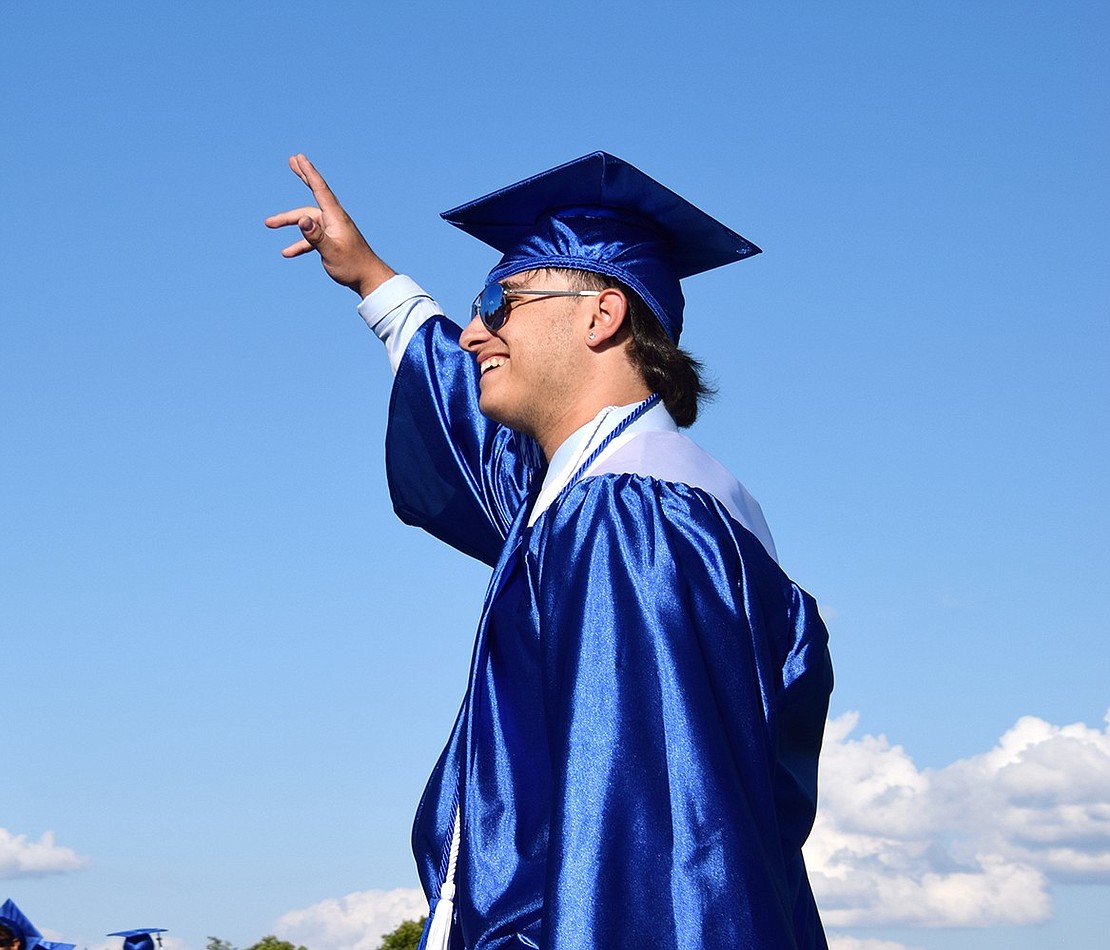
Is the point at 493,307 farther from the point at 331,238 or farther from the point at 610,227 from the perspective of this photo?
the point at 331,238

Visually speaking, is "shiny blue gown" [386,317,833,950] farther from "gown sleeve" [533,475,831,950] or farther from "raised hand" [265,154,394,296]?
"raised hand" [265,154,394,296]

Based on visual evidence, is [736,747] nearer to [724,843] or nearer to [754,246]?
[724,843]

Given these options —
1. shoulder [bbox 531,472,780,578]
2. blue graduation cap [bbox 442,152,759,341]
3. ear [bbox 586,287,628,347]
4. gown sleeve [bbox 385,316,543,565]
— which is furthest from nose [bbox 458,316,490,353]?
shoulder [bbox 531,472,780,578]

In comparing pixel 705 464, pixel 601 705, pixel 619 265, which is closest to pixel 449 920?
pixel 601 705

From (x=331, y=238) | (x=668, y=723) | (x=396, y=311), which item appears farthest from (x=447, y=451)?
(x=668, y=723)

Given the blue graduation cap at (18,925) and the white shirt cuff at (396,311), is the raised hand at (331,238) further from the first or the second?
the blue graduation cap at (18,925)

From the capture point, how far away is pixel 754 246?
3.63 meters

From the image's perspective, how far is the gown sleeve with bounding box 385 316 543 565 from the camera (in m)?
4.00

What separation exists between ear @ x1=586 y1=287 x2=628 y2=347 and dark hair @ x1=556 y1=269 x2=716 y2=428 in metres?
0.03

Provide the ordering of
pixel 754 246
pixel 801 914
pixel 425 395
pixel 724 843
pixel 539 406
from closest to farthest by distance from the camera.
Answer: pixel 724 843
pixel 801 914
pixel 539 406
pixel 754 246
pixel 425 395

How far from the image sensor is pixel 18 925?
8.70 meters

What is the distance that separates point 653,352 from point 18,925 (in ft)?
22.5

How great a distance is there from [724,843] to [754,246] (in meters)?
1.73

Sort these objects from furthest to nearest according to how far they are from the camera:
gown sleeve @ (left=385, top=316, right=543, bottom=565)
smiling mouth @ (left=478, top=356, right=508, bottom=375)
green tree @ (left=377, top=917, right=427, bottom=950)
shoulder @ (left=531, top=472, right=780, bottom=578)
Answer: green tree @ (left=377, top=917, right=427, bottom=950)
gown sleeve @ (left=385, top=316, right=543, bottom=565)
smiling mouth @ (left=478, top=356, right=508, bottom=375)
shoulder @ (left=531, top=472, right=780, bottom=578)
